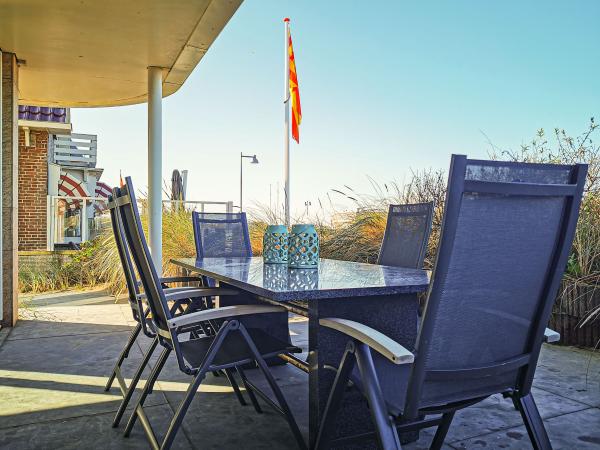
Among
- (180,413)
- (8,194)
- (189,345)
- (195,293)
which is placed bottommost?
(180,413)

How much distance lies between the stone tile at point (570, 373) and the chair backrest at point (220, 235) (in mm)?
2484

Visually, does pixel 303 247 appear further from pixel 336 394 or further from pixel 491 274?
pixel 491 274

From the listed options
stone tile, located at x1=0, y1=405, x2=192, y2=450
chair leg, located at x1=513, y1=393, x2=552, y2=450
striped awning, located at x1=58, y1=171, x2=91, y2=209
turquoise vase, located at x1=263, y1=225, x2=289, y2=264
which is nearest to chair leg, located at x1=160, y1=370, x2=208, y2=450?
stone tile, located at x1=0, y1=405, x2=192, y2=450

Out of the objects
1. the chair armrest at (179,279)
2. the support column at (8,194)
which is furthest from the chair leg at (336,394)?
the support column at (8,194)

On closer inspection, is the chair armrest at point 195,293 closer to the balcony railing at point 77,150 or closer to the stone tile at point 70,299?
the stone tile at point 70,299

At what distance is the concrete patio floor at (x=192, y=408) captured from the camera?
227cm

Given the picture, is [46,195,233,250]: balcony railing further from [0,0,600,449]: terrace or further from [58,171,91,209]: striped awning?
[58,171,91,209]: striped awning

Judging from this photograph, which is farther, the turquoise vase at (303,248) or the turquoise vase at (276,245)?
the turquoise vase at (276,245)

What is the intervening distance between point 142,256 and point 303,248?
0.99 metres

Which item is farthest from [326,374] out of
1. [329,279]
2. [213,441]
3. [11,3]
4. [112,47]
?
[112,47]

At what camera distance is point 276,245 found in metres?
3.15

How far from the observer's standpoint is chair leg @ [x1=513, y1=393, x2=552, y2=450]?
5.02 ft

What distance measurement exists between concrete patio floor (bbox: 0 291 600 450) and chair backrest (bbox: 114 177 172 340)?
2.13 feet

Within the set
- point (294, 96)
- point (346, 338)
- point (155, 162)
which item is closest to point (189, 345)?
point (346, 338)
